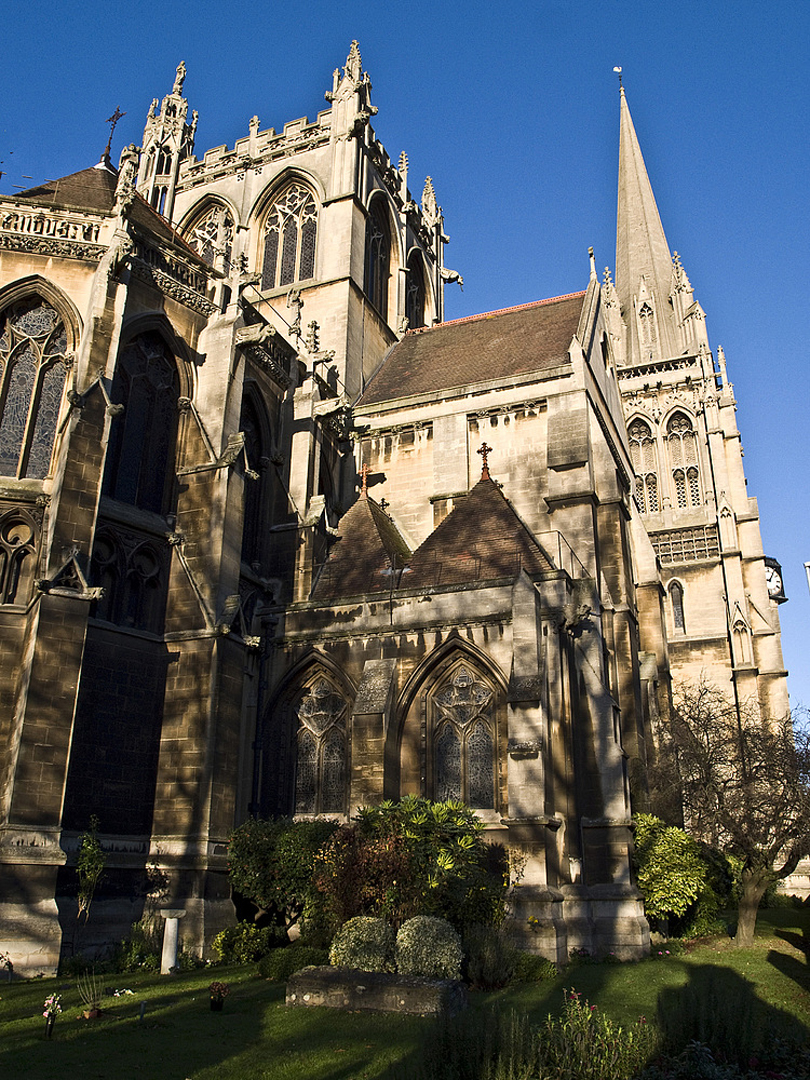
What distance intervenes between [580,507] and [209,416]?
30.2 feet

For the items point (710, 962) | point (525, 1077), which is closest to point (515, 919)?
point (710, 962)

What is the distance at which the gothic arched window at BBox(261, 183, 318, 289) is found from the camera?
1287 inches

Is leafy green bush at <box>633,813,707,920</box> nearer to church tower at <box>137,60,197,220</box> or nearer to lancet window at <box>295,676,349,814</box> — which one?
lancet window at <box>295,676,349,814</box>

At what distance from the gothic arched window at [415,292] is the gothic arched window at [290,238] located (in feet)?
18.1

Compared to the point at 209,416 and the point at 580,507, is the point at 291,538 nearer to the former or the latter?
the point at 209,416

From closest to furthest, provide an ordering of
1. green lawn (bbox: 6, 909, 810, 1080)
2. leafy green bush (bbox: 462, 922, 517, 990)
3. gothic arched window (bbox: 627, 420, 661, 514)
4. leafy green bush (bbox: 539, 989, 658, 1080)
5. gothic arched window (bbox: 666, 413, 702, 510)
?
leafy green bush (bbox: 539, 989, 658, 1080)
green lawn (bbox: 6, 909, 810, 1080)
leafy green bush (bbox: 462, 922, 517, 990)
gothic arched window (bbox: 666, 413, 702, 510)
gothic arched window (bbox: 627, 420, 661, 514)

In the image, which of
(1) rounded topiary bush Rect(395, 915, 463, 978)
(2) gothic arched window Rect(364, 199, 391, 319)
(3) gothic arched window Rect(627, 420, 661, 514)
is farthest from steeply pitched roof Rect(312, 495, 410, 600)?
(3) gothic arched window Rect(627, 420, 661, 514)

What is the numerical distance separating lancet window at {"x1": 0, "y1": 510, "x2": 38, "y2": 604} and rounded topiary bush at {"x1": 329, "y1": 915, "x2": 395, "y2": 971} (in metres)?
8.09

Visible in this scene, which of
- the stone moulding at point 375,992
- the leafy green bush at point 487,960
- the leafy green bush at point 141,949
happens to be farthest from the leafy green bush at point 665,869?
the leafy green bush at point 141,949

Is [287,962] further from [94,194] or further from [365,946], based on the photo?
[94,194]

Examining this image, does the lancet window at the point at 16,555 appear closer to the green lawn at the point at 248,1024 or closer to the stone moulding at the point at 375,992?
the green lawn at the point at 248,1024

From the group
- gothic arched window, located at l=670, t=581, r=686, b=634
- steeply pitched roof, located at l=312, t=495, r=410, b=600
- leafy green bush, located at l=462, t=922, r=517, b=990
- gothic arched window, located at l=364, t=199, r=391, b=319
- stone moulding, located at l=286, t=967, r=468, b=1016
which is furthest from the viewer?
gothic arched window, located at l=670, t=581, r=686, b=634

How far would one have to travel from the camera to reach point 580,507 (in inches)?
868

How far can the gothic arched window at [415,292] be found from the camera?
37781mm
